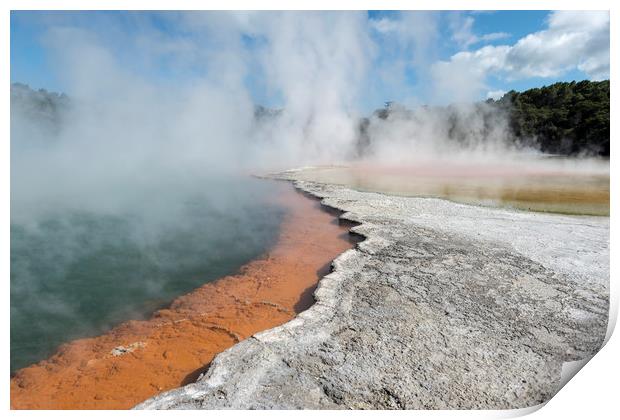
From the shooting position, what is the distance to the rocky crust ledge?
2.14 m

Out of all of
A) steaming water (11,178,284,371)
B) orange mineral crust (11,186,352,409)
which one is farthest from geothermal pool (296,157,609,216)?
orange mineral crust (11,186,352,409)

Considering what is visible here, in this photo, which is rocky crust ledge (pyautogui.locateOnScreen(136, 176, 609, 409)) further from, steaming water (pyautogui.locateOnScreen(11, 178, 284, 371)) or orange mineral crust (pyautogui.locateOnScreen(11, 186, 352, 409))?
steaming water (pyautogui.locateOnScreen(11, 178, 284, 371))

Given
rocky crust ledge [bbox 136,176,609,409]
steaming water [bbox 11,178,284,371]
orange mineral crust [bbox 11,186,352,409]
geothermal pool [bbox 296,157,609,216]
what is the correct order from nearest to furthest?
rocky crust ledge [bbox 136,176,609,409] < orange mineral crust [bbox 11,186,352,409] < steaming water [bbox 11,178,284,371] < geothermal pool [bbox 296,157,609,216]

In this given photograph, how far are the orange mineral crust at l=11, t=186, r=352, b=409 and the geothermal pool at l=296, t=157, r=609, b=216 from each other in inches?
177

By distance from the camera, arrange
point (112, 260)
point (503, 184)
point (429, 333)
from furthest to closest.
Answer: point (503, 184) < point (112, 260) < point (429, 333)

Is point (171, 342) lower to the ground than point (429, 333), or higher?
lower

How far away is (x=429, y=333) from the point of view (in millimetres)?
2695

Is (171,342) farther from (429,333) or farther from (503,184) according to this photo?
(503,184)

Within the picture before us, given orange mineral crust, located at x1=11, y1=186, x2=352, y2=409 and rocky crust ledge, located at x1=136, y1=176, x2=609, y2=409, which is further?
orange mineral crust, located at x1=11, y1=186, x2=352, y2=409

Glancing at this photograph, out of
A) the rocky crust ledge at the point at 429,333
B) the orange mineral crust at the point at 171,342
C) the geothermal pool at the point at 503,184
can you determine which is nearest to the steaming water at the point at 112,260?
the orange mineral crust at the point at 171,342

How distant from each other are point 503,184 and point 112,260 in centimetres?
882

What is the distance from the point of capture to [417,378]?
7.36ft

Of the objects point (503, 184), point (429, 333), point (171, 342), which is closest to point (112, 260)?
point (171, 342)

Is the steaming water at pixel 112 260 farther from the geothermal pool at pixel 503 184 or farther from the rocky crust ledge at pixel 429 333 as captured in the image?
the geothermal pool at pixel 503 184
